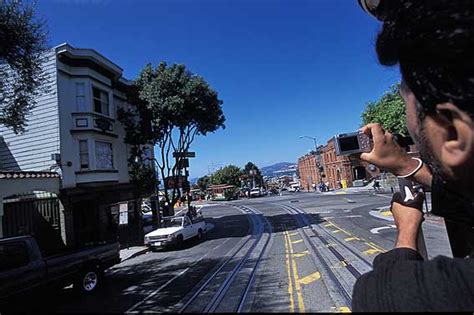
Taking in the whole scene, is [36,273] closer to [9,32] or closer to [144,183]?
[9,32]

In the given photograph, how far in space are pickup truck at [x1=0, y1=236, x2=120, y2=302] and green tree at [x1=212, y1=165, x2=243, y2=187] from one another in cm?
7365

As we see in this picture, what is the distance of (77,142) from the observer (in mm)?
18203

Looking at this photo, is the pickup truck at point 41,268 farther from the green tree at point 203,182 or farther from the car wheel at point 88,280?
the green tree at point 203,182

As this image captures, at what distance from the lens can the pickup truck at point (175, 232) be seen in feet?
57.1

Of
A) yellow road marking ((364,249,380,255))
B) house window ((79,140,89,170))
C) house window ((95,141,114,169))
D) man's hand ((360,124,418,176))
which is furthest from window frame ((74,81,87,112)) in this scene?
man's hand ((360,124,418,176))

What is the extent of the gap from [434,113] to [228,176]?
8383 cm

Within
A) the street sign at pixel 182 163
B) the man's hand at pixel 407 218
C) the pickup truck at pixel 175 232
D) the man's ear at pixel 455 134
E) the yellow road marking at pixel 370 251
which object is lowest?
the yellow road marking at pixel 370 251

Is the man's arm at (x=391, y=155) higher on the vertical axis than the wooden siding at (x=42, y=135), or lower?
lower

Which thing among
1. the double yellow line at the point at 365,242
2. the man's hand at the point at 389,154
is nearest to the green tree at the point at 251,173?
the double yellow line at the point at 365,242

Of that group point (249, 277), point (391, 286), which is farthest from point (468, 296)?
point (249, 277)

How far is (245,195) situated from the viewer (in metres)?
71.4

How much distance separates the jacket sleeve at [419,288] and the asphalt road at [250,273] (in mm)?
2639

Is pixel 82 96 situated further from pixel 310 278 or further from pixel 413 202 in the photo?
pixel 413 202

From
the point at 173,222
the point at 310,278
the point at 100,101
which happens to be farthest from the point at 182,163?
the point at 310,278
